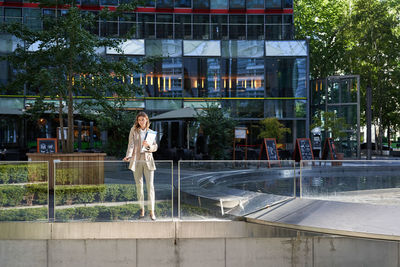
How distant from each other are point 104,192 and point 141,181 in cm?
65

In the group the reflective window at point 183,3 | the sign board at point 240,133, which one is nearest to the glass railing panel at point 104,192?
the sign board at point 240,133

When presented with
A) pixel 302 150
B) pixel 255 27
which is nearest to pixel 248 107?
pixel 255 27

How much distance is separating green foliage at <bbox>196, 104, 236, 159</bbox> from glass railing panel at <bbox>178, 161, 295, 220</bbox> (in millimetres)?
10699

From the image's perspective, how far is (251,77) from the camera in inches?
1262

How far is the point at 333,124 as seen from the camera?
26.8m

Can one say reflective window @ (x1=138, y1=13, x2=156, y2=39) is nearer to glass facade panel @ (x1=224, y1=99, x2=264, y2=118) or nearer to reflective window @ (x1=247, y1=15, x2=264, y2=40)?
reflective window @ (x1=247, y1=15, x2=264, y2=40)

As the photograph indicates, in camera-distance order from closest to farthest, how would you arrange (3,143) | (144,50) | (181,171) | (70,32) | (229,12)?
(181,171), (70,32), (3,143), (144,50), (229,12)

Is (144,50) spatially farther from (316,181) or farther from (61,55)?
(316,181)

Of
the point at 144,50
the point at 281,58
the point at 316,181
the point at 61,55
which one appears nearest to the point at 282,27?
the point at 281,58

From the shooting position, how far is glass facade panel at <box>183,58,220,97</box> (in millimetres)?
31953

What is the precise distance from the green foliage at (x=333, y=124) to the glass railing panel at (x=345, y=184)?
674 inches

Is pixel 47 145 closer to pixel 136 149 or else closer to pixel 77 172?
pixel 77 172

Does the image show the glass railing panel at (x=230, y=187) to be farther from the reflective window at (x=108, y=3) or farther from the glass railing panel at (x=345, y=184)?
the reflective window at (x=108, y=3)

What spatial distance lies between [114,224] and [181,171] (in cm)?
151
